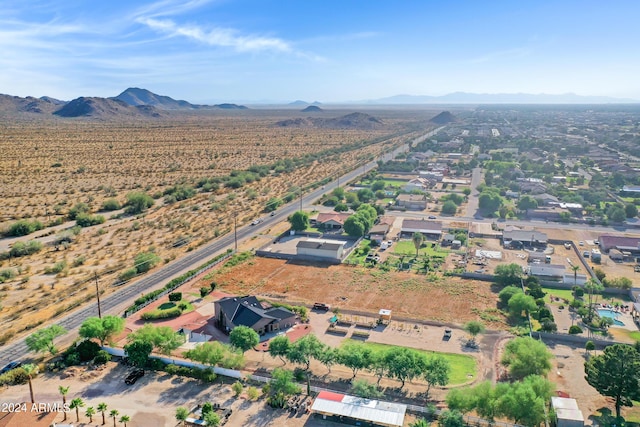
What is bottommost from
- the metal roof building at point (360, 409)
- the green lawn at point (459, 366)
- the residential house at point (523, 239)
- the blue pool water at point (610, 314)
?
the green lawn at point (459, 366)

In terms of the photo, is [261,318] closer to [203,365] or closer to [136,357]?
[203,365]

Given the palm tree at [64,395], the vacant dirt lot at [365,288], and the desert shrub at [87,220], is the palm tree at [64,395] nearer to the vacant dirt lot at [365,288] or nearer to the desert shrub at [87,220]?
the vacant dirt lot at [365,288]

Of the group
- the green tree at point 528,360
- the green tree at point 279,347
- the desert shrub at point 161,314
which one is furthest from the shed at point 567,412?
the desert shrub at point 161,314

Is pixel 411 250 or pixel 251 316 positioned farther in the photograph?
pixel 411 250

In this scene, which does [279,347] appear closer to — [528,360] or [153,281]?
[528,360]

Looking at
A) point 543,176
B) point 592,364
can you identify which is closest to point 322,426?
point 592,364

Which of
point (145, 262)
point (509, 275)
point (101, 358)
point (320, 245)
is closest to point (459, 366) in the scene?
point (509, 275)
